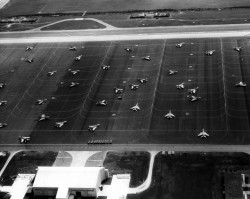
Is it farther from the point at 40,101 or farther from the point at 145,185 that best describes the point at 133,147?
the point at 40,101

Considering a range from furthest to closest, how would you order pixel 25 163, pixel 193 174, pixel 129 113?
pixel 129 113
pixel 25 163
pixel 193 174

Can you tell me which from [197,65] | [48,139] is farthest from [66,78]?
[197,65]

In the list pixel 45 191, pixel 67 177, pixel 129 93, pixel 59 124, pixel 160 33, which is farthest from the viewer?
pixel 160 33

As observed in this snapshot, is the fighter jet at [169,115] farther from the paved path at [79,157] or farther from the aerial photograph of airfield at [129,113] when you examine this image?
the paved path at [79,157]

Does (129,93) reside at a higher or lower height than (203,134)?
higher

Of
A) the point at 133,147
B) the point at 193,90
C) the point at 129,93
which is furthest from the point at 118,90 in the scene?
the point at 133,147

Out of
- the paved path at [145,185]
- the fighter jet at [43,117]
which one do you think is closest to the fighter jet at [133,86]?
the fighter jet at [43,117]

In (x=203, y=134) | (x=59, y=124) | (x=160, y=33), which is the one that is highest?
(x=160, y=33)

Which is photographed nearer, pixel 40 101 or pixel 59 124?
pixel 59 124
